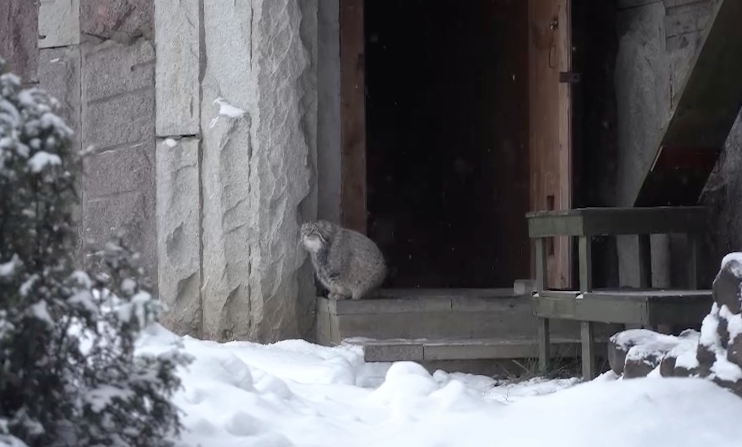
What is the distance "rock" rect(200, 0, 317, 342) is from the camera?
6309 mm

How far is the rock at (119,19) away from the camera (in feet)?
21.6

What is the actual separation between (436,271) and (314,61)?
11.9 ft

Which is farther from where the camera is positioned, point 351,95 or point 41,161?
point 351,95

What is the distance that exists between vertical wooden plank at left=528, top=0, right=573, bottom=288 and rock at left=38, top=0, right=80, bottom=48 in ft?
10.1

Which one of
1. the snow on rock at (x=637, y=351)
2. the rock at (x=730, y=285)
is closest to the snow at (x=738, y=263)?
the rock at (x=730, y=285)

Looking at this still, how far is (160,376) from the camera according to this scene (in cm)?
290

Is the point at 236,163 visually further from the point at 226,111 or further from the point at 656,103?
the point at 656,103

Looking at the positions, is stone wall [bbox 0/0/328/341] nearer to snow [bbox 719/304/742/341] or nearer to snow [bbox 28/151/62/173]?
snow [bbox 719/304/742/341]

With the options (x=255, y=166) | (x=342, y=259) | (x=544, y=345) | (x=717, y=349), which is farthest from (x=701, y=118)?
(x=255, y=166)

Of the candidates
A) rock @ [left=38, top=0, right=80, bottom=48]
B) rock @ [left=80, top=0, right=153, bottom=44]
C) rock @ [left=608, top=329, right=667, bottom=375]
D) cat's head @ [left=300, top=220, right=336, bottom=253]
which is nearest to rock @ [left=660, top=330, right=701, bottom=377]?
rock @ [left=608, top=329, right=667, bottom=375]

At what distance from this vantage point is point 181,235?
6.47m

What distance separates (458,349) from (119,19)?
295 centimetres

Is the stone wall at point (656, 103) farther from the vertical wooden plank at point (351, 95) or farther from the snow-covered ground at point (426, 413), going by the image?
the snow-covered ground at point (426, 413)

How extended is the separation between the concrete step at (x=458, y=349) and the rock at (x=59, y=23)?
9.13 ft
